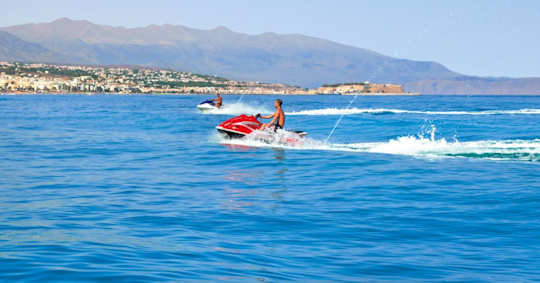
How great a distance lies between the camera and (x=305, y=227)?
31.6 ft

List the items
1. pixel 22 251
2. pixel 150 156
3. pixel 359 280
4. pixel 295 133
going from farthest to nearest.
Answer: pixel 295 133 → pixel 150 156 → pixel 22 251 → pixel 359 280

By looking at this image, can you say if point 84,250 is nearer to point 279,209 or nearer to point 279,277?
point 279,277

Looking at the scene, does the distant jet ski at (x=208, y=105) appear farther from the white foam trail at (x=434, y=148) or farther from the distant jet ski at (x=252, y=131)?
the distant jet ski at (x=252, y=131)

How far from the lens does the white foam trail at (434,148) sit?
20.7 meters

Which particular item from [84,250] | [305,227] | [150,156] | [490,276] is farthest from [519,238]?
[150,156]

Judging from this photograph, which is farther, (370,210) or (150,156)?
(150,156)

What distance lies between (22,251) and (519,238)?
22.7 feet

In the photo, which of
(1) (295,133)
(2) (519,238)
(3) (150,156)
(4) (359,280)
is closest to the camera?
(4) (359,280)

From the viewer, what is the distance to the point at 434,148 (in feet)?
74.3

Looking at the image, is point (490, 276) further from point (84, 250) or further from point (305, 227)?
point (84, 250)

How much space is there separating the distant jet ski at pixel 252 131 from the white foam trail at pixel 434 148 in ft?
0.31

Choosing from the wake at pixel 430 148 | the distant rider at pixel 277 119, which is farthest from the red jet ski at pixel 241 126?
the distant rider at pixel 277 119

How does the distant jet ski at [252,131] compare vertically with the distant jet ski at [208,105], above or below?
above

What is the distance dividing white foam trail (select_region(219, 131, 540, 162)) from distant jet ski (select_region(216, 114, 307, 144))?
0.31ft
